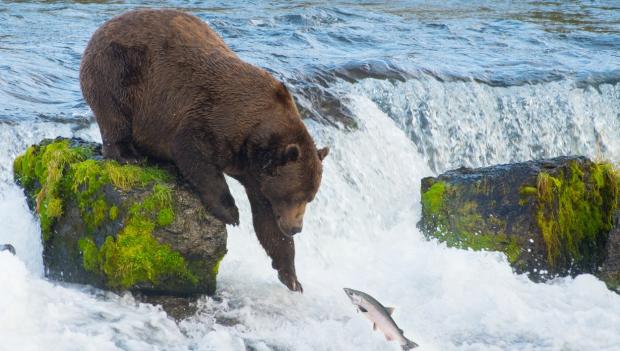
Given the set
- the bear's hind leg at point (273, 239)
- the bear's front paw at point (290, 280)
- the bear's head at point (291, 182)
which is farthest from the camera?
the bear's front paw at point (290, 280)

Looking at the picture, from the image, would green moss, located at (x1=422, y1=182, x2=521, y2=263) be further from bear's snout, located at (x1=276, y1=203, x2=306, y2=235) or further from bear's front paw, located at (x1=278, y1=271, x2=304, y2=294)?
bear's snout, located at (x1=276, y1=203, x2=306, y2=235)

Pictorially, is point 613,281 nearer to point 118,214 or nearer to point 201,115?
point 201,115

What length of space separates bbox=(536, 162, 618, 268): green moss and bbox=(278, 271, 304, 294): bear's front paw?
7.80ft

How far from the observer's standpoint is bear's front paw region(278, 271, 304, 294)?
727 centimetres

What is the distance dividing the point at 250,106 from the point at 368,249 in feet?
10.2

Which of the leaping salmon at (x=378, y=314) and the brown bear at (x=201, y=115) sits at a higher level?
the brown bear at (x=201, y=115)

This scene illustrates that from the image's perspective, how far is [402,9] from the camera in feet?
67.6

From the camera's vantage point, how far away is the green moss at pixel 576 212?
27.2 feet

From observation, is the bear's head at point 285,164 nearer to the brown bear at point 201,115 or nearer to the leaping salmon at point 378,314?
the brown bear at point 201,115

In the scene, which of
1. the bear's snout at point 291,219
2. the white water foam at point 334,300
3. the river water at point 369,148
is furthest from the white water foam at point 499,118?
the bear's snout at point 291,219

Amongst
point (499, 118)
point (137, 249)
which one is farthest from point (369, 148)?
point (137, 249)

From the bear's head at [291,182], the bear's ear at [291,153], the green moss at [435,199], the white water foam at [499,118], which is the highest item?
the bear's ear at [291,153]

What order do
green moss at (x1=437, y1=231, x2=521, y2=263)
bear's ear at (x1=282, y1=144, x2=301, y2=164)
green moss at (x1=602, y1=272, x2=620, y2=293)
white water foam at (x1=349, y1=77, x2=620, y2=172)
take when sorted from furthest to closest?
1. white water foam at (x1=349, y1=77, x2=620, y2=172)
2. green moss at (x1=437, y1=231, x2=521, y2=263)
3. green moss at (x1=602, y1=272, x2=620, y2=293)
4. bear's ear at (x1=282, y1=144, x2=301, y2=164)

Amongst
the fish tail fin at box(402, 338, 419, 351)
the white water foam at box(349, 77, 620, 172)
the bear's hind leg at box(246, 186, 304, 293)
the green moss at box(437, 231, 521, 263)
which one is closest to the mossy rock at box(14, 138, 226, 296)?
the bear's hind leg at box(246, 186, 304, 293)
